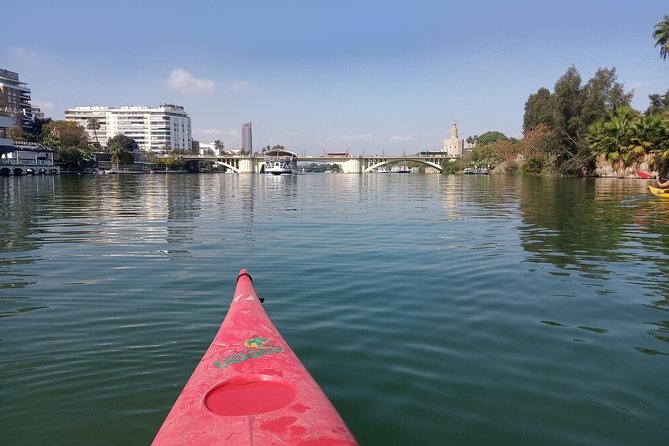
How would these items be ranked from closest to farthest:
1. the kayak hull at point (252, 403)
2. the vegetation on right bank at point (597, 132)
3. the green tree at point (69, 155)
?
the kayak hull at point (252, 403), the vegetation on right bank at point (597, 132), the green tree at point (69, 155)

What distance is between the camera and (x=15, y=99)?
503 feet

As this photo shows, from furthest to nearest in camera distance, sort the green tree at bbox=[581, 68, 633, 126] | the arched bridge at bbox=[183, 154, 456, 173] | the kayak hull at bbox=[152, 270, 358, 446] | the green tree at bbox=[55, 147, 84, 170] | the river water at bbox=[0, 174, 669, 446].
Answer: the arched bridge at bbox=[183, 154, 456, 173]
the green tree at bbox=[55, 147, 84, 170]
the green tree at bbox=[581, 68, 633, 126]
the river water at bbox=[0, 174, 669, 446]
the kayak hull at bbox=[152, 270, 358, 446]

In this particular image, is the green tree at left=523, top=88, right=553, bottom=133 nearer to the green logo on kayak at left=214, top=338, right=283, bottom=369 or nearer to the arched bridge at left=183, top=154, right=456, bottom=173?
the arched bridge at left=183, top=154, right=456, bottom=173

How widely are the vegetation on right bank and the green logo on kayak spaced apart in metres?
59.8

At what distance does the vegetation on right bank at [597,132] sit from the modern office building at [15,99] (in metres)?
144

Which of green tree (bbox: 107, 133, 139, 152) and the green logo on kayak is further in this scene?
green tree (bbox: 107, 133, 139, 152)

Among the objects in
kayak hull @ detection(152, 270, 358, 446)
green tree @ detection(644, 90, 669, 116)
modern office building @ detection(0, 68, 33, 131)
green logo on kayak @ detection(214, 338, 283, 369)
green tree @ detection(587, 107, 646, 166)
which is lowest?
kayak hull @ detection(152, 270, 358, 446)

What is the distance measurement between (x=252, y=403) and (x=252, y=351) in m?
0.85

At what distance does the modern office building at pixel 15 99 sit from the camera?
146m

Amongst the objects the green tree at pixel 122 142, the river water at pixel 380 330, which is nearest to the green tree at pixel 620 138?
the river water at pixel 380 330

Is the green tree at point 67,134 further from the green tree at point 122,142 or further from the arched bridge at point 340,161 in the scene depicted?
the arched bridge at point 340,161

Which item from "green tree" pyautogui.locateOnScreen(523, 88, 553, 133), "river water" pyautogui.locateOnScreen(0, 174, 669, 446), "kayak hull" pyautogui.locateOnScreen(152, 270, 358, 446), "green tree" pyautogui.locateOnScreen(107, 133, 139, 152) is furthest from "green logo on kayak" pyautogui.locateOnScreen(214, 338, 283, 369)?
"green tree" pyautogui.locateOnScreen(107, 133, 139, 152)

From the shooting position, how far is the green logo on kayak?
13.1 ft

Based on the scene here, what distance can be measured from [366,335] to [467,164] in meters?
144
